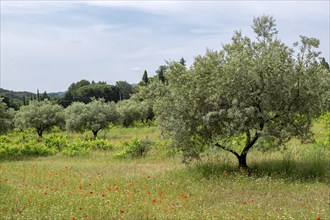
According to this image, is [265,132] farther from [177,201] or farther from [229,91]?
[177,201]

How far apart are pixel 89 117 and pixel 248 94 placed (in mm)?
24713

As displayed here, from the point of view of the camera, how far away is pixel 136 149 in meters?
19.7

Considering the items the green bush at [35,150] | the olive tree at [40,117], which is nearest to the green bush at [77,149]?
the green bush at [35,150]

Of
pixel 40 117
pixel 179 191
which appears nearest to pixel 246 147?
pixel 179 191

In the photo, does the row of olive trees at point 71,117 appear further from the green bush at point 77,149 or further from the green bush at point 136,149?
the green bush at point 136,149

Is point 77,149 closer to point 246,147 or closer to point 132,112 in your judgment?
point 246,147

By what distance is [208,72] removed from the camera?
12.2m

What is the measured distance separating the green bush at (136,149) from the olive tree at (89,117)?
1465 cm

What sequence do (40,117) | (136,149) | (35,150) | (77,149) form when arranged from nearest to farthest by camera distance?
(136,149) → (77,149) → (35,150) → (40,117)

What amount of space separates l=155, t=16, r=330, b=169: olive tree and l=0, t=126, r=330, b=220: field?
3.92ft

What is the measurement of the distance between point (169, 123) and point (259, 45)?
4257 mm

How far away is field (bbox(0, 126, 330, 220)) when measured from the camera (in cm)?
771

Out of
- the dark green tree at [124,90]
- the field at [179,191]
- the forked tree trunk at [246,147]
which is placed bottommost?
the field at [179,191]

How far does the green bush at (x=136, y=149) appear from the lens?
19.5 meters
